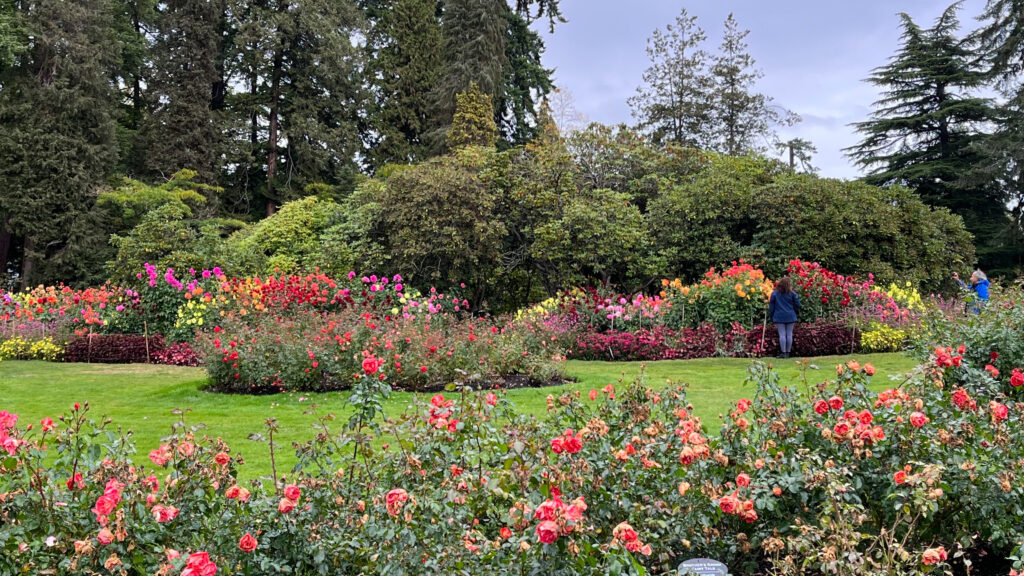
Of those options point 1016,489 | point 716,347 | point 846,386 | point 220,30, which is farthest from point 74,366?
point 220,30

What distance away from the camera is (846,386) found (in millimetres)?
2945

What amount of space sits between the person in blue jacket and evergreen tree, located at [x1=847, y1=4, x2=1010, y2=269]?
17.4 m

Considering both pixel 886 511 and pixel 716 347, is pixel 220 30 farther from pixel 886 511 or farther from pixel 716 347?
pixel 886 511

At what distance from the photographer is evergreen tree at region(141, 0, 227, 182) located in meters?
22.9

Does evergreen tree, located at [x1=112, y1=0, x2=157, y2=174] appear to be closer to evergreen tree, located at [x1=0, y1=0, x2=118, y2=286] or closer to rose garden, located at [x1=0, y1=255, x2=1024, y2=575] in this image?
evergreen tree, located at [x1=0, y1=0, x2=118, y2=286]

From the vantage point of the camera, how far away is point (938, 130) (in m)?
25.7

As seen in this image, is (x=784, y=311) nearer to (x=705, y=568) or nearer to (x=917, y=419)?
(x=917, y=419)

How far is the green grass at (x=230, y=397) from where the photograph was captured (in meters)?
5.21

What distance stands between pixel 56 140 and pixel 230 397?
59.0 feet

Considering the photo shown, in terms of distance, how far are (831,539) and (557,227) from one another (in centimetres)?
1083

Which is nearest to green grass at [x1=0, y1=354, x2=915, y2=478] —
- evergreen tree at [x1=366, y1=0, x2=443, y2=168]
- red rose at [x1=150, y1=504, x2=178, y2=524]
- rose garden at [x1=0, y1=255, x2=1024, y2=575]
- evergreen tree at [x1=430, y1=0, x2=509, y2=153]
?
rose garden at [x1=0, y1=255, x2=1024, y2=575]

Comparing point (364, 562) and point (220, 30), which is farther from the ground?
point (220, 30)

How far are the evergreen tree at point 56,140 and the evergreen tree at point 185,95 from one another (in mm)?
1936

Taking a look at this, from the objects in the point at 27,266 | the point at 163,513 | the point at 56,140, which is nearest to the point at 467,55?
the point at 56,140
